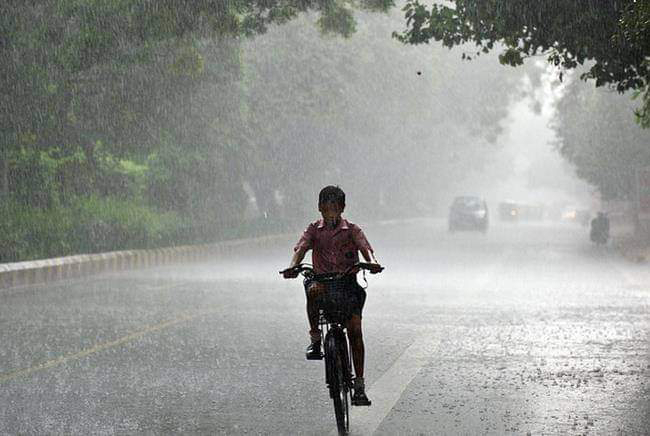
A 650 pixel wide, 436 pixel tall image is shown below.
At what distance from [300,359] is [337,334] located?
3.59 meters

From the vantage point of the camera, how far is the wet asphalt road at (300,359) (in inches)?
310

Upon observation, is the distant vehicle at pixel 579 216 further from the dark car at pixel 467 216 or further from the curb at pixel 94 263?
the curb at pixel 94 263

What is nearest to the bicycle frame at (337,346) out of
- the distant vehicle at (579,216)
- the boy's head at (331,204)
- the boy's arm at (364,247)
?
the boy's arm at (364,247)

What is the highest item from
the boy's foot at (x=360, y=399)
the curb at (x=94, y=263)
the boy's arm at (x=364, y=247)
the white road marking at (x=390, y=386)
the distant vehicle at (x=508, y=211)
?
the boy's arm at (x=364, y=247)

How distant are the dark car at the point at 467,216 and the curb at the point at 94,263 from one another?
2023 cm

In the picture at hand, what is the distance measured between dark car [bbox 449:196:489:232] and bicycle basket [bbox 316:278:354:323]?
44354mm

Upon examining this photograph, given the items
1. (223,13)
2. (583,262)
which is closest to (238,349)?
(223,13)

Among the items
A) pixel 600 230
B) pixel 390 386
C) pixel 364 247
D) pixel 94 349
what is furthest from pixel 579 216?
pixel 364 247

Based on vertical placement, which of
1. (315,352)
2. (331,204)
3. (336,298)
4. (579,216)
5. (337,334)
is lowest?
(579,216)

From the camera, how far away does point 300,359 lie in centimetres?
1086

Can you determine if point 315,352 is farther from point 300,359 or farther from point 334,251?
point 300,359

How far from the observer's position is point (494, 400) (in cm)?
856

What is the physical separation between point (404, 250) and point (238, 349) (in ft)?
76.8

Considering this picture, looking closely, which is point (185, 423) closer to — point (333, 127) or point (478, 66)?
point (333, 127)
